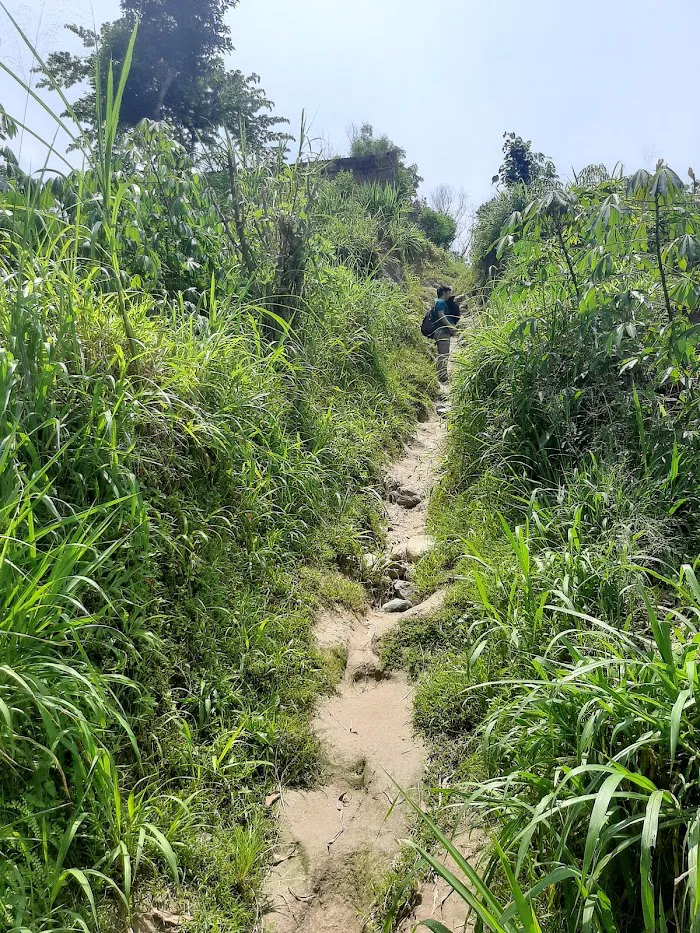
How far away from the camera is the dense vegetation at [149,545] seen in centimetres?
176

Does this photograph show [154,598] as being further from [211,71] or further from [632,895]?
[211,71]

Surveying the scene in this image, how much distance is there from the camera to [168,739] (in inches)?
86.7

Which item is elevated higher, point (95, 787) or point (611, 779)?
point (611, 779)

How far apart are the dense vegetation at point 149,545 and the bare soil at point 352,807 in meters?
0.11

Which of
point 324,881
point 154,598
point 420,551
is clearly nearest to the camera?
point 324,881

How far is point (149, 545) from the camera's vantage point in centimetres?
241

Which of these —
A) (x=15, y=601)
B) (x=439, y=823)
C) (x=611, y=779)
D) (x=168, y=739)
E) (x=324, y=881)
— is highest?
(x=15, y=601)

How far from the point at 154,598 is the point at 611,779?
174 centimetres

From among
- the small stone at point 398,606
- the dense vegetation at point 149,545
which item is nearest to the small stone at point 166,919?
the dense vegetation at point 149,545

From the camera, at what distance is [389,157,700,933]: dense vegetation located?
1533 mm

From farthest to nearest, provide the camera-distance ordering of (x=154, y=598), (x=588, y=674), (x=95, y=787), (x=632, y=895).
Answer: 1. (x=154, y=598)
2. (x=588, y=674)
3. (x=95, y=787)
4. (x=632, y=895)

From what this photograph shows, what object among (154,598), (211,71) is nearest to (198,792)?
(154,598)

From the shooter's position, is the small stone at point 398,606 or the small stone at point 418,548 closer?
the small stone at point 398,606

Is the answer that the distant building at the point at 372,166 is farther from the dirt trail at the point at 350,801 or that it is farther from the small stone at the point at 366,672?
the small stone at the point at 366,672
